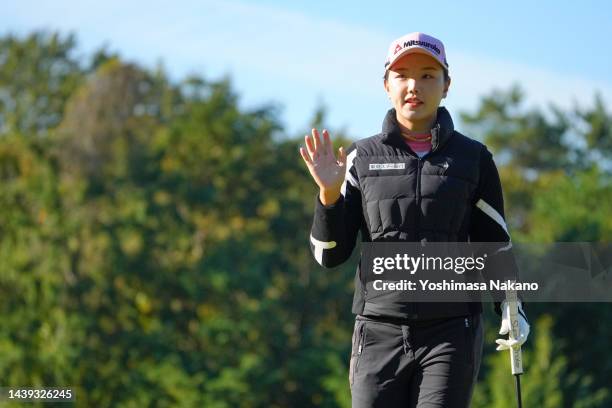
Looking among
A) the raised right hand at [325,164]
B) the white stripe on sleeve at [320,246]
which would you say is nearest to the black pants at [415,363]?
the white stripe on sleeve at [320,246]

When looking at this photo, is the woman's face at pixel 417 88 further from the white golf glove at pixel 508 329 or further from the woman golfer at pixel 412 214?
the white golf glove at pixel 508 329

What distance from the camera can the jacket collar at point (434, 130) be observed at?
459cm

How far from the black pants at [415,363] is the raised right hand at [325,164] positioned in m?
0.56

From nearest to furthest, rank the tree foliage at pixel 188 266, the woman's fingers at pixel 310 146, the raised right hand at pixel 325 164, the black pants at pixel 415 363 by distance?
the black pants at pixel 415 363, the raised right hand at pixel 325 164, the woman's fingers at pixel 310 146, the tree foliage at pixel 188 266

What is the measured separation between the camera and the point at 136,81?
4341 centimetres

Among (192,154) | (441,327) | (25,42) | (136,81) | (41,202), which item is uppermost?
(25,42)

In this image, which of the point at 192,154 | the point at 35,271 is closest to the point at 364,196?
the point at 35,271

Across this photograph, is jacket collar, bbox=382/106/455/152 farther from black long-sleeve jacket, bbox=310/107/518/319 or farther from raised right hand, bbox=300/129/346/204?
raised right hand, bbox=300/129/346/204

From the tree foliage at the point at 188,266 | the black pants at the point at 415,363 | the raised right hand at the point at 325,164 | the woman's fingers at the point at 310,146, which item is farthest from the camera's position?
the tree foliage at the point at 188,266

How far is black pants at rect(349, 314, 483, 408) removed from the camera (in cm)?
439

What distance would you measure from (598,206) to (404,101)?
1481 inches

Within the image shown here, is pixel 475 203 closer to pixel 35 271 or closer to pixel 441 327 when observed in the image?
pixel 441 327

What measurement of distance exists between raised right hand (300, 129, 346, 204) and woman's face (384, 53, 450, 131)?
0.31m

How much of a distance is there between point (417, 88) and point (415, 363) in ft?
3.55
